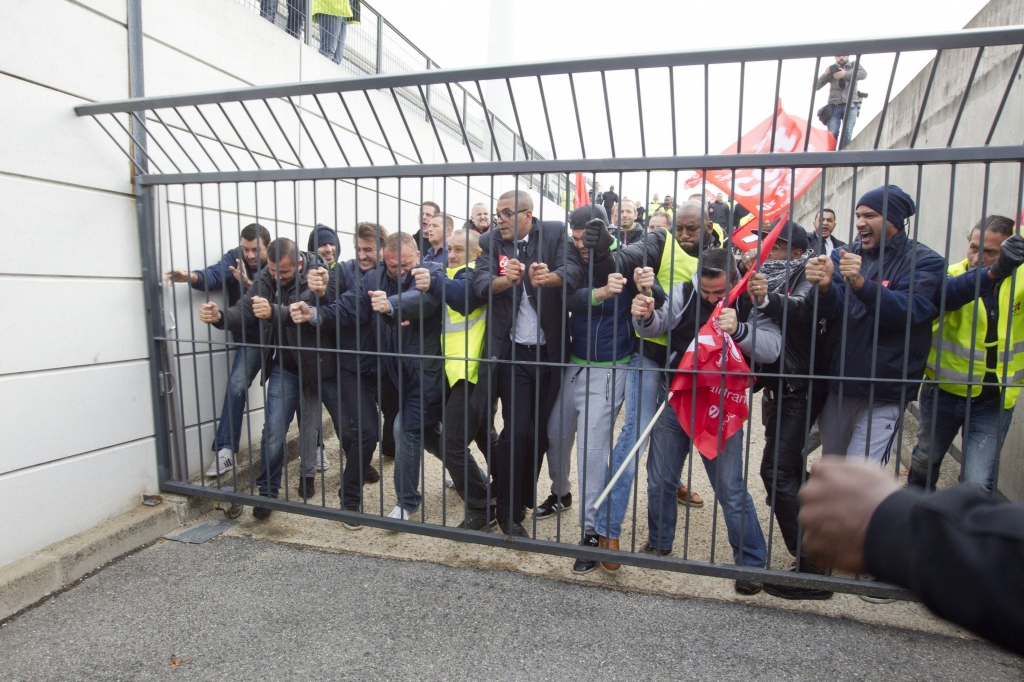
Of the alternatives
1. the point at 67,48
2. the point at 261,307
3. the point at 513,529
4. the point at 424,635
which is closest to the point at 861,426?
the point at 513,529

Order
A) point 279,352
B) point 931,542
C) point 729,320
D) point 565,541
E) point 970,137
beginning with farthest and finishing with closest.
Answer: point 970,137 → point 279,352 → point 565,541 → point 729,320 → point 931,542

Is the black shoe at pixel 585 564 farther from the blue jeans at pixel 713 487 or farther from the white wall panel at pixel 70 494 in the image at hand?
the white wall panel at pixel 70 494

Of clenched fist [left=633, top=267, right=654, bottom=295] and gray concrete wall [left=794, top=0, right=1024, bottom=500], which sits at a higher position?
gray concrete wall [left=794, top=0, right=1024, bottom=500]

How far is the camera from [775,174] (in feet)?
11.7

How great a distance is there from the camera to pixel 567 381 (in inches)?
149

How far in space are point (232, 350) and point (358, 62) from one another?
18.3ft

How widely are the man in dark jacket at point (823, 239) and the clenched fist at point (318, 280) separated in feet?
8.51

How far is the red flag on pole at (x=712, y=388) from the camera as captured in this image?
3.14 metres

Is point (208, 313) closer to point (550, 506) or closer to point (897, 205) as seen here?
point (550, 506)

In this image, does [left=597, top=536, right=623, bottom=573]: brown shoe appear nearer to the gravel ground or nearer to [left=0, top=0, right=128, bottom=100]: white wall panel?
the gravel ground

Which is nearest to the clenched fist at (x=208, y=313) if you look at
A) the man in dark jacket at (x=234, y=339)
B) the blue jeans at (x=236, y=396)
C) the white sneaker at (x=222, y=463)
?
the man in dark jacket at (x=234, y=339)

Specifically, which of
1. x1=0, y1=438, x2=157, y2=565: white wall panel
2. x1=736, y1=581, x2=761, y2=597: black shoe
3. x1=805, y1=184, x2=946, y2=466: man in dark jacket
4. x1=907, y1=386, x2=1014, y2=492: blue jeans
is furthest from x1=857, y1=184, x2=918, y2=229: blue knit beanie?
x1=0, y1=438, x2=157, y2=565: white wall panel

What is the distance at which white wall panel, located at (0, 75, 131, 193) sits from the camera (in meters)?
3.35

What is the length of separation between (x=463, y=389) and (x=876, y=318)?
215 cm
